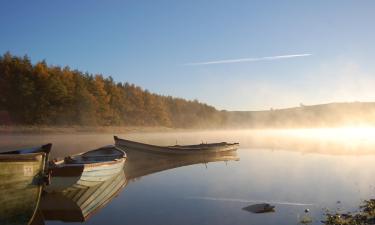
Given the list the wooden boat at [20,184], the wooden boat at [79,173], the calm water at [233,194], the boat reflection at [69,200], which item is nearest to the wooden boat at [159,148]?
the calm water at [233,194]

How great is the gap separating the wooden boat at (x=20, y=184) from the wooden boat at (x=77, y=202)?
1727 millimetres

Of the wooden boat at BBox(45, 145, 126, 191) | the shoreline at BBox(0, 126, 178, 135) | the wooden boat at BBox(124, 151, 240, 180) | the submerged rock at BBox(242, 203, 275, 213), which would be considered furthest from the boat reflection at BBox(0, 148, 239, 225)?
the shoreline at BBox(0, 126, 178, 135)

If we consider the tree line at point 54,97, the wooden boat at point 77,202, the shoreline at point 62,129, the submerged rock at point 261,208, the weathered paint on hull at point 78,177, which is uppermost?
the tree line at point 54,97

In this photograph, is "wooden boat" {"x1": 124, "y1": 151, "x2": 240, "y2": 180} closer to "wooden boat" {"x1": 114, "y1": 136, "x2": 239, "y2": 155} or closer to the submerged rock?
"wooden boat" {"x1": 114, "y1": 136, "x2": 239, "y2": 155}

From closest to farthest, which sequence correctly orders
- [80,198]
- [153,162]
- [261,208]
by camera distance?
1. [261,208]
2. [80,198]
3. [153,162]

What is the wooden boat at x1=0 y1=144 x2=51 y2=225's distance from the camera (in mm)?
11944

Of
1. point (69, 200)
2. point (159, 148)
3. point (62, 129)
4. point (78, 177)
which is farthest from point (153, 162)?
point (62, 129)

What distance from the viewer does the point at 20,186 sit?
41.6ft

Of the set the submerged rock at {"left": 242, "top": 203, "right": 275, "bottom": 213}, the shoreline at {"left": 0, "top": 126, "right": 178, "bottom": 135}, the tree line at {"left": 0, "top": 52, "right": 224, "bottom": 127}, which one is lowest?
the submerged rock at {"left": 242, "top": 203, "right": 275, "bottom": 213}

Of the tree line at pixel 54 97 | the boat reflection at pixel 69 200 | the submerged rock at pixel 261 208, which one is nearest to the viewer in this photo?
the boat reflection at pixel 69 200

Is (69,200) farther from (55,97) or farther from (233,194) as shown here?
(55,97)

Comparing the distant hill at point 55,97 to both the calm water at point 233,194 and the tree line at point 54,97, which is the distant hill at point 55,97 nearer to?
the tree line at point 54,97

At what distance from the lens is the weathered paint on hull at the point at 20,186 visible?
11.9 meters

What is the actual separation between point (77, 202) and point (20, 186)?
15.9ft
